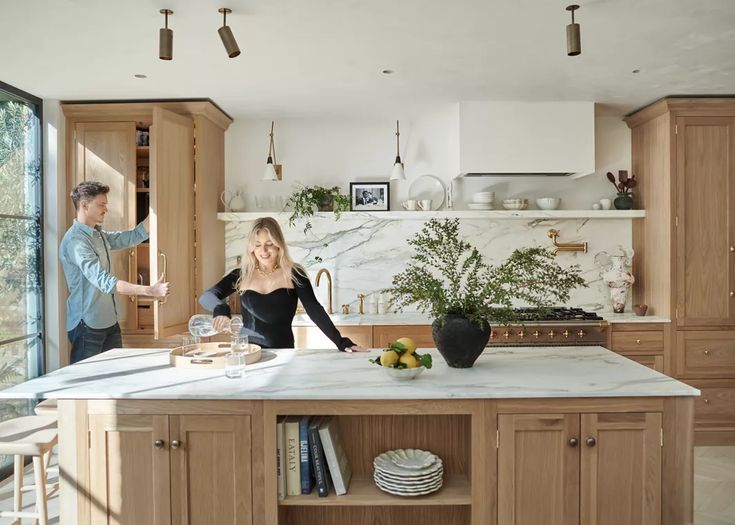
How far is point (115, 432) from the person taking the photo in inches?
88.0

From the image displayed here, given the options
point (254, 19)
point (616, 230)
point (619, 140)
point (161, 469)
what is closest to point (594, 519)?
point (161, 469)

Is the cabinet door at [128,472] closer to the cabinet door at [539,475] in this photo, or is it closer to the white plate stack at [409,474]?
the white plate stack at [409,474]

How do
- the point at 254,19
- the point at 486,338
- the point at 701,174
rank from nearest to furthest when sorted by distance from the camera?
the point at 486,338
the point at 254,19
the point at 701,174

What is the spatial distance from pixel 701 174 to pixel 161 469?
418 cm

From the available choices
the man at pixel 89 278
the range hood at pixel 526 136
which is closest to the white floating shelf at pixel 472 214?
the range hood at pixel 526 136

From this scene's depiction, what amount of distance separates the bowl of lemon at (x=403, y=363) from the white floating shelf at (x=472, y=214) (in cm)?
259

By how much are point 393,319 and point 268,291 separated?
161 cm

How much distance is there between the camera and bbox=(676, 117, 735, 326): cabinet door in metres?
4.44

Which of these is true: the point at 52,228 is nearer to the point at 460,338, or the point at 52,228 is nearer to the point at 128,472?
the point at 128,472

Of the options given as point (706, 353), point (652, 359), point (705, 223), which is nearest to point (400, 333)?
point (652, 359)

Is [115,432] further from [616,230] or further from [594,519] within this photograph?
[616,230]

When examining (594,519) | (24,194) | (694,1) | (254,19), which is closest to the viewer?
(594,519)

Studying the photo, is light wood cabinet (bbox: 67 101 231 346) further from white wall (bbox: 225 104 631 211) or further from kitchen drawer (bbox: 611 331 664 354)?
kitchen drawer (bbox: 611 331 664 354)

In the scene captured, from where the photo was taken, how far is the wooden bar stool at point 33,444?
253 centimetres
